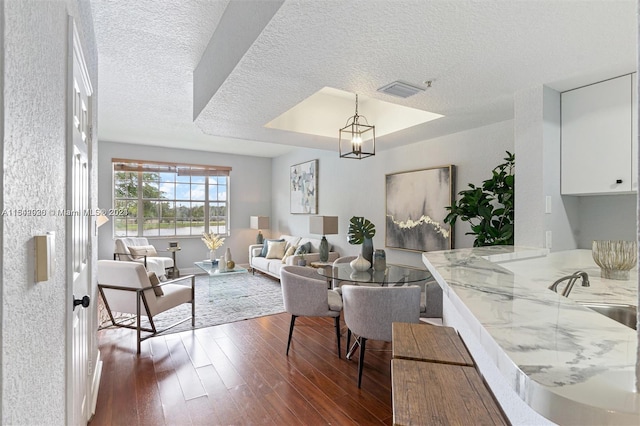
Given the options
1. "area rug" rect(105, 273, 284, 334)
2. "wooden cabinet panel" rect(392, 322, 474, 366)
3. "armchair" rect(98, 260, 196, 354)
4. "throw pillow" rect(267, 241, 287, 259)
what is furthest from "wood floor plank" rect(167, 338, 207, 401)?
"throw pillow" rect(267, 241, 287, 259)

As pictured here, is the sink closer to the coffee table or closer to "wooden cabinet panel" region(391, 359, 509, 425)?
"wooden cabinet panel" region(391, 359, 509, 425)

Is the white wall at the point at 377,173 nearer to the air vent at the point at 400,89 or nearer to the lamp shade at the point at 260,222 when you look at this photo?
the lamp shade at the point at 260,222

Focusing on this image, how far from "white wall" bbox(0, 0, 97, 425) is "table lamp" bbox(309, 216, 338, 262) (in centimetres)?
395

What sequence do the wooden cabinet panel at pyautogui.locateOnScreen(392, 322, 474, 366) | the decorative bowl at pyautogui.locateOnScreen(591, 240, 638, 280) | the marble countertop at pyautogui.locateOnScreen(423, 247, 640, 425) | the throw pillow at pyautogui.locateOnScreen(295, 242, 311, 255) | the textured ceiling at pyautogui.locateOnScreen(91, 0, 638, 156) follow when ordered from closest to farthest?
1. the marble countertop at pyautogui.locateOnScreen(423, 247, 640, 425)
2. the wooden cabinet panel at pyautogui.locateOnScreen(392, 322, 474, 366)
3. the textured ceiling at pyautogui.locateOnScreen(91, 0, 638, 156)
4. the decorative bowl at pyautogui.locateOnScreen(591, 240, 638, 280)
5. the throw pillow at pyautogui.locateOnScreen(295, 242, 311, 255)

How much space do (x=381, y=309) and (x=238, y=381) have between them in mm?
1256

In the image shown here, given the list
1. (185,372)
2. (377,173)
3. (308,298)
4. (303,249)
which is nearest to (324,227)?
(303,249)

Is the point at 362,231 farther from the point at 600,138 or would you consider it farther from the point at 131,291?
the point at 131,291

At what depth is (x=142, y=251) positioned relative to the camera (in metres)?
6.09

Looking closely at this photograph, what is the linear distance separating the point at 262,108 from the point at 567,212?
2.66m

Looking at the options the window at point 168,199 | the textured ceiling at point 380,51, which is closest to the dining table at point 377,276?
the textured ceiling at point 380,51

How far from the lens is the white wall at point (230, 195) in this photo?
20.7ft

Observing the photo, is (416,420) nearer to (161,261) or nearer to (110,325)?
(110,325)

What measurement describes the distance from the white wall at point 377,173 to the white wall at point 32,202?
12.0ft

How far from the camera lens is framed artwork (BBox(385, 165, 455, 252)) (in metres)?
3.93
